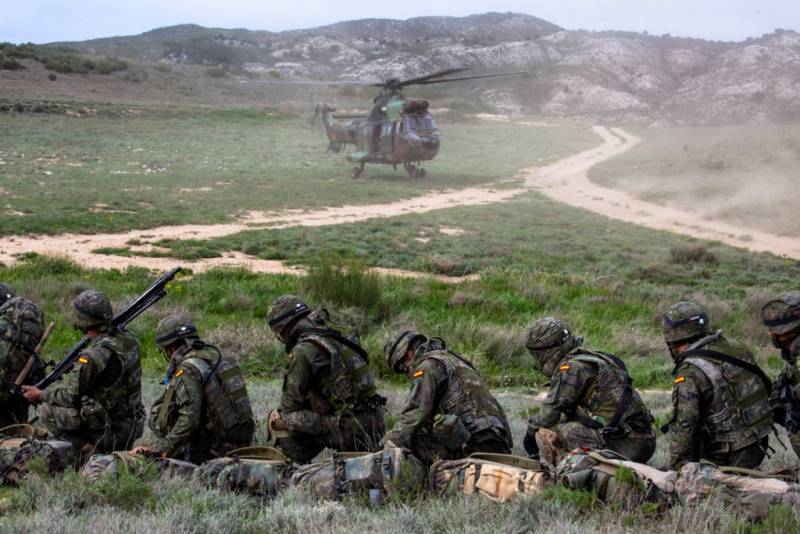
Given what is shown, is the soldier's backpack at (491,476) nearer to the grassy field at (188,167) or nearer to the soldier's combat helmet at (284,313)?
the soldier's combat helmet at (284,313)

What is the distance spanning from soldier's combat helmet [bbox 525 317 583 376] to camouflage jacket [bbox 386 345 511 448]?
470mm

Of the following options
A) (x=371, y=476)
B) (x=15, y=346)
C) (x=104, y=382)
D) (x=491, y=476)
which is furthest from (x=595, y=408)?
(x=15, y=346)

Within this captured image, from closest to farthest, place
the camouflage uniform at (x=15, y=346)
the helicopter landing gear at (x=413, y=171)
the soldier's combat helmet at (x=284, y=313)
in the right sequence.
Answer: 1. the soldier's combat helmet at (x=284, y=313)
2. the camouflage uniform at (x=15, y=346)
3. the helicopter landing gear at (x=413, y=171)

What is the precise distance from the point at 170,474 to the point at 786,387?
3.88m

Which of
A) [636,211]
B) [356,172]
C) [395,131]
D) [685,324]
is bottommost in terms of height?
[636,211]

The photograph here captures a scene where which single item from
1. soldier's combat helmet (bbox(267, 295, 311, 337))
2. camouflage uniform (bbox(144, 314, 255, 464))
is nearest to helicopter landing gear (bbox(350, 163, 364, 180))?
soldier's combat helmet (bbox(267, 295, 311, 337))

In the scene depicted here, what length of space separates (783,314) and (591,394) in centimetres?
130

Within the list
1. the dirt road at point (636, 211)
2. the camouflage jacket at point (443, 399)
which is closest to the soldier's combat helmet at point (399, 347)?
the camouflage jacket at point (443, 399)

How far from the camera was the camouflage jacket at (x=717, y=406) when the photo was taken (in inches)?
203

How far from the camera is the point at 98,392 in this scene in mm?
5898

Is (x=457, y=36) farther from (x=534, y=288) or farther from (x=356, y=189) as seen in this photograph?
(x=534, y=288)

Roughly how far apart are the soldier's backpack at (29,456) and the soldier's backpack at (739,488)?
12.0ft

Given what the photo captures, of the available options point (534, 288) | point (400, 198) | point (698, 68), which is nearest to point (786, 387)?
point (534, 288)

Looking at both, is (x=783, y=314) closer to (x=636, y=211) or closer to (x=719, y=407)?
(x=719, y=407)
